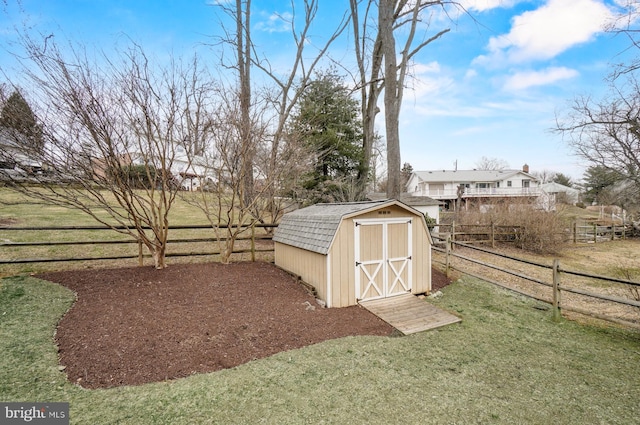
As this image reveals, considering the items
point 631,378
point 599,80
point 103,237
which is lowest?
point 631,378

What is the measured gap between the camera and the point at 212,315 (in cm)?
505

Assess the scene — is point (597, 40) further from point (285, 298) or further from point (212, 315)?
point (212, 315)

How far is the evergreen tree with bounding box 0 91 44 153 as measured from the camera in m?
5.58

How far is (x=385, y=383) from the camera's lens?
3.33 meters

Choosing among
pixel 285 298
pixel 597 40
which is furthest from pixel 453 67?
pixel 285 298

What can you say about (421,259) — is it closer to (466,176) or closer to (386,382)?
(386,382)

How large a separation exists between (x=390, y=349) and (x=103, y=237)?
1041 centimetres

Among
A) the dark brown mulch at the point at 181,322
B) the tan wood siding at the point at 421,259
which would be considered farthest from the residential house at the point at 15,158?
the tan wood siding at the point at 421,259

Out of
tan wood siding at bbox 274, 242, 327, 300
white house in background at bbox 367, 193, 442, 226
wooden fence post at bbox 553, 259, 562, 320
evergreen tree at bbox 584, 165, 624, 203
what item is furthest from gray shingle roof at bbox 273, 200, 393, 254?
evergreen tree at bbox 584, 165, 624, 203

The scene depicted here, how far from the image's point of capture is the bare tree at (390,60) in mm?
8961

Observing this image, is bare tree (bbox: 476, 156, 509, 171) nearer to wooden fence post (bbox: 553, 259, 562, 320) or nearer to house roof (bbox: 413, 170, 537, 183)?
house roof (bbox: 413, 170, 537, 183)

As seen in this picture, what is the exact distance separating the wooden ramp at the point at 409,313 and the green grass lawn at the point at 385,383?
324mm

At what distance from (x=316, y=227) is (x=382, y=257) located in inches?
66.5

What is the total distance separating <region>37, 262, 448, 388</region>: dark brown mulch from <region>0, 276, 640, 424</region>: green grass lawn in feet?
0.87
